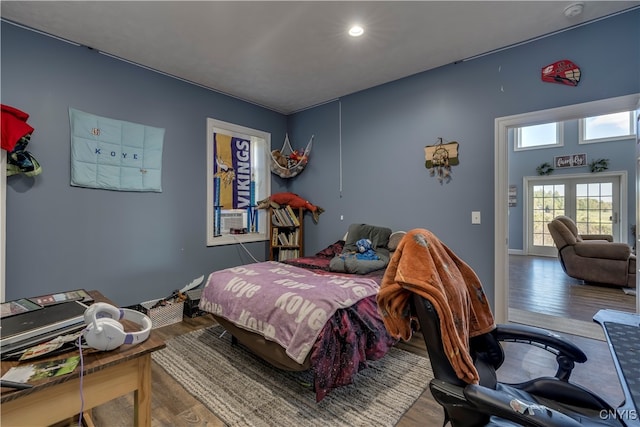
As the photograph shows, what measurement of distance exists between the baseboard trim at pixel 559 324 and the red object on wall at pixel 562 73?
7.35 ft

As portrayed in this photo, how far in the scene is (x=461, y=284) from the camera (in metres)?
1.19

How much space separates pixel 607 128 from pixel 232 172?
7.71 meters

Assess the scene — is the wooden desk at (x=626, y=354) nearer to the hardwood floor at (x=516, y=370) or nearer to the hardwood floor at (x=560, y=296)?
the hardwood floor at (x=516, y=370)

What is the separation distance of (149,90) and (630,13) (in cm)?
435

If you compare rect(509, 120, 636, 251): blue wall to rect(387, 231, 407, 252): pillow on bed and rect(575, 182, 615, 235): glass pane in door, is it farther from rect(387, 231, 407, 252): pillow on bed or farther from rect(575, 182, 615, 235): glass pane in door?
rect(387, 231, 407, 252): pillow on bed

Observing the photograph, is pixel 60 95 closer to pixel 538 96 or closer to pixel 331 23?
pixel 331 23

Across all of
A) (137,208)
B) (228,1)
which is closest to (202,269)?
(137,208)

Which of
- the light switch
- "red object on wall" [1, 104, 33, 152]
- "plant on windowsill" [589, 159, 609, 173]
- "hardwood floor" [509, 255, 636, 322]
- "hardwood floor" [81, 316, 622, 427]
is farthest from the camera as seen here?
"plant on windowsill" [589, 159, 609, 173]

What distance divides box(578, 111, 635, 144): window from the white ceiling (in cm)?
528

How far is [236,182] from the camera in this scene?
13.2ft

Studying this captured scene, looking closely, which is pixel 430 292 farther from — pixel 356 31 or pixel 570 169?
pixel 570 169

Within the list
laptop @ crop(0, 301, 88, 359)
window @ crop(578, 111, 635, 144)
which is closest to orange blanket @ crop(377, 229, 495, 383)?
laptop @ crop(0, 301, 88, 359)

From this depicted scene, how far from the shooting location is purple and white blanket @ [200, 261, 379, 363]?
1.70m

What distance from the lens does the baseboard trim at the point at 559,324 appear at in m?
2.66
